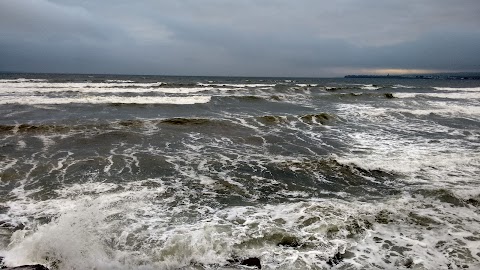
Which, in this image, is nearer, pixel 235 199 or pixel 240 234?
pixel 240 234

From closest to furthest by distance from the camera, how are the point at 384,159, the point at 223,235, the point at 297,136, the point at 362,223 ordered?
the point at 223,235 → the point at 362,223 → the point at 384,159 → the point at 297,136

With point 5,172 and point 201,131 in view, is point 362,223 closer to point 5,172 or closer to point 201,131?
point 5,172

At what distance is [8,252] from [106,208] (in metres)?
1.70

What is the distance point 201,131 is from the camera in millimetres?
14023

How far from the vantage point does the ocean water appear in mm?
4570

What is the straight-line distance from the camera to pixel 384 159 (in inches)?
377

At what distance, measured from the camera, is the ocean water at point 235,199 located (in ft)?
15.0

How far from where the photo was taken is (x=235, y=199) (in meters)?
6.63

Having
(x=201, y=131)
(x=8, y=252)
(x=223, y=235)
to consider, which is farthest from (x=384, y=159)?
(x=8, y=252)

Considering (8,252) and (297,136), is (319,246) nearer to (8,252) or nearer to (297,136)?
(8,252)

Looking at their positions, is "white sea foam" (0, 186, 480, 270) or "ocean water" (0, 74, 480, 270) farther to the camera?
"ocean water" (0, 74, 480, 270)

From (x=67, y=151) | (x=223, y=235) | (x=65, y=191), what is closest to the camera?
(x=223, y=235)

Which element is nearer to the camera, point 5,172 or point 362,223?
point 362,223

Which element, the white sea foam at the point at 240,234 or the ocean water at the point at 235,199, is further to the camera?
the ocean water at the point at 235,199
